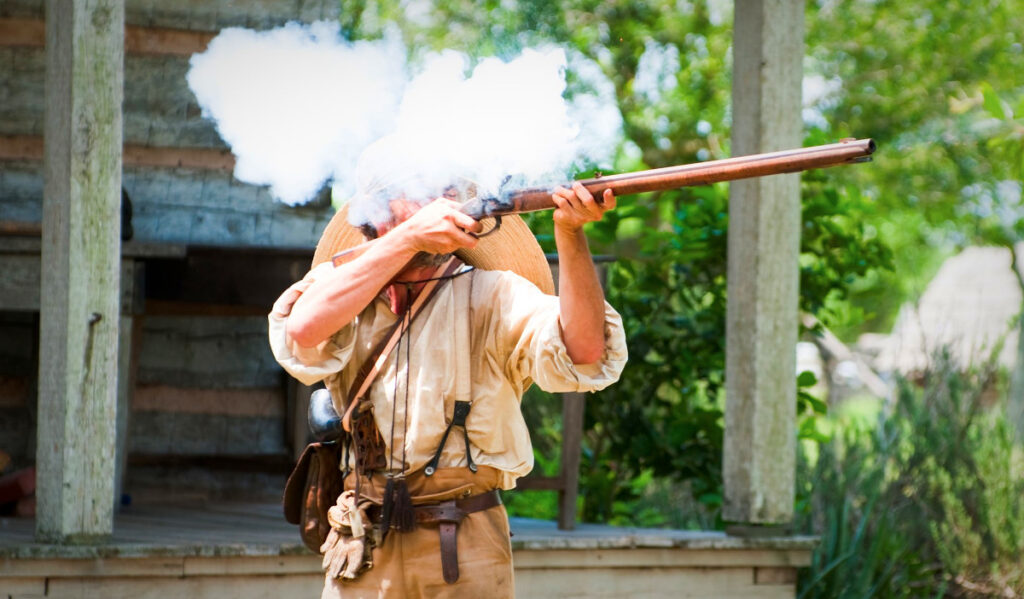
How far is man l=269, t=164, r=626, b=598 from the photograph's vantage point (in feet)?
8.62

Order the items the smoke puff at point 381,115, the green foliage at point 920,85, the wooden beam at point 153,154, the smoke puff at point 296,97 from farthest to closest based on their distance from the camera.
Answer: the green foliage at point 920,85, the wooden beam at point 153,154, the smoke puff at point 296,97, the smoke puff at point 381,115

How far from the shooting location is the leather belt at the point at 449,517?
2678 mm

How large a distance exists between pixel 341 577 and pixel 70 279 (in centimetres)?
213

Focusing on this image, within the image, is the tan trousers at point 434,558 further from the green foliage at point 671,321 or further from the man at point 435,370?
the green foliage at point 671,321

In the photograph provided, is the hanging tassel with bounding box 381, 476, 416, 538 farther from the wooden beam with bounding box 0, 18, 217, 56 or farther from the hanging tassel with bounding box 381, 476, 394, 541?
the wooden beam with bounding box 0, 18, 217, 56

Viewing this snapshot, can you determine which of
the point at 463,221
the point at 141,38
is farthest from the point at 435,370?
the point at 141,38

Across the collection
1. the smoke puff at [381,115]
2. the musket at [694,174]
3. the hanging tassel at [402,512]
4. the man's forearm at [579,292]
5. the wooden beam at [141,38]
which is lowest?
the hanging tassel at [402,512]

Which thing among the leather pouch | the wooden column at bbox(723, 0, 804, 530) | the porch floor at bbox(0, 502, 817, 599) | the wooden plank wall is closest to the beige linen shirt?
the leather pouch

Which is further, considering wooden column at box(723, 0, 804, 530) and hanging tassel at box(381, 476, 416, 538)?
wooden column at box(723, 0, 804, 530)

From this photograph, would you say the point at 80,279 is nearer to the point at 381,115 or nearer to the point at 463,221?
the point at 381,115

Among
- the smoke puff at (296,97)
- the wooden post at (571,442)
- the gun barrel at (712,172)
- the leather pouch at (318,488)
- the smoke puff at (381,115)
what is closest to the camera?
the gun barrel at (712,172)

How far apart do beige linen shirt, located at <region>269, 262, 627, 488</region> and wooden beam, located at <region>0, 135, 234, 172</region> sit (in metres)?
3.59

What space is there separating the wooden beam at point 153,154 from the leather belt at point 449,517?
3.88m

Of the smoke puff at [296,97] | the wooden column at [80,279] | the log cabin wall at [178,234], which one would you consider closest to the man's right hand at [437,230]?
the smoke puff at [296,97]
